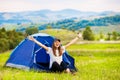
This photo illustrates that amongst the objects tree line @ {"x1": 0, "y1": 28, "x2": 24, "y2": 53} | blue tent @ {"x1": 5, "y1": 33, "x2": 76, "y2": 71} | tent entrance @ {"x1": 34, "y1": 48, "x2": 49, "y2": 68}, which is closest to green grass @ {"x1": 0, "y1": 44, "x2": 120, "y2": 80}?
blue tent @ {"x1": 5, "y1": 33, "x2": 76, "y2": 71}

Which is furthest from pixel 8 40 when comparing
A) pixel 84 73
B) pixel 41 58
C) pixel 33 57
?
pixel 84 73

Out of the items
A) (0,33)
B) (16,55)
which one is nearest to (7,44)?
(0,33)

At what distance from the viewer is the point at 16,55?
19938 mm

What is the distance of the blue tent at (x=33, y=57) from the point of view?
18.5 m

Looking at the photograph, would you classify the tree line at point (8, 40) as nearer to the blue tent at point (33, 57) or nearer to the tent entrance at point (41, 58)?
the blue tent at point (33, 57)

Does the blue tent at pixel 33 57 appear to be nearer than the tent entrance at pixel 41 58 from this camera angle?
Yes

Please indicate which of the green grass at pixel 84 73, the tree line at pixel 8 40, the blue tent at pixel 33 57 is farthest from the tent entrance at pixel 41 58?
the tree line at pixel 8 40

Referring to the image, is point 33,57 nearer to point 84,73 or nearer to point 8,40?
point 84,73

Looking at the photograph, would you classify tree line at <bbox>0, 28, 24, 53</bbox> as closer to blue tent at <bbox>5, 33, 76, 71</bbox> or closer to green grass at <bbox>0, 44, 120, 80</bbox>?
green grass at <bbox>0, 44, 120, 80</bbox>

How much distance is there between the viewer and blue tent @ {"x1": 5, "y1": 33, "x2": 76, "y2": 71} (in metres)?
18.5

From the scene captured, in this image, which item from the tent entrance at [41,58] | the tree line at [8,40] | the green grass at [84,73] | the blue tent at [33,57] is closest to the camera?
the green grass at [84,73]

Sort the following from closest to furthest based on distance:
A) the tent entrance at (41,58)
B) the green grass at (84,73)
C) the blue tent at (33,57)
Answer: the green grass at (84,73), the blue tent at (33,57), the tent entrance at (41,58)

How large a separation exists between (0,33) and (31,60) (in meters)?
124

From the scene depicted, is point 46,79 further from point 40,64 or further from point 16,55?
point 16,55
